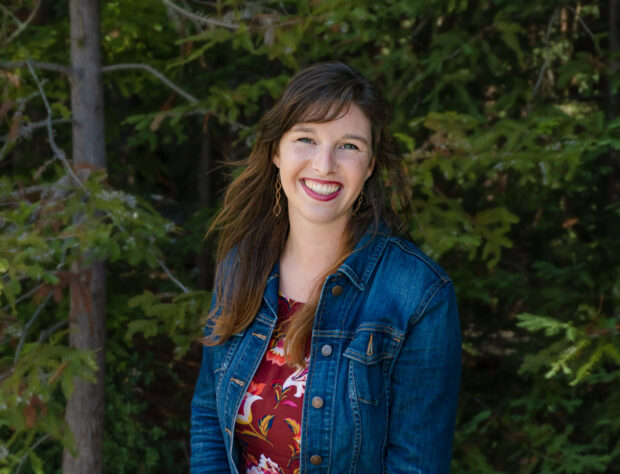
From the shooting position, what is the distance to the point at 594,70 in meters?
4.30

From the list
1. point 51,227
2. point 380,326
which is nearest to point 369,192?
point 380,326

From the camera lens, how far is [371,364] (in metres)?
2.01

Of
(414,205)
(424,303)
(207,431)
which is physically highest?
(414,205)

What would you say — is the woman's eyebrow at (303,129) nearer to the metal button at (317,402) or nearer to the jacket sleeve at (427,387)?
the jacket sleeve at (427,387)

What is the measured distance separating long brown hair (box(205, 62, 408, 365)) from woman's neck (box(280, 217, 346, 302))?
45mm

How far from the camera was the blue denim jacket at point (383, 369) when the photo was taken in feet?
6.47

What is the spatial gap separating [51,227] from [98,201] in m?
0.34

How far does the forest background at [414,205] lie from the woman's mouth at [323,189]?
0.85 metres

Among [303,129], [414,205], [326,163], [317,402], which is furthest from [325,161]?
[414,205]

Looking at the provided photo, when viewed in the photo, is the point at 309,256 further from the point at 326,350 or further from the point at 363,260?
the point at 326,350

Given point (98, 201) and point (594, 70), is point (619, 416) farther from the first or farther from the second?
point (98, 201)

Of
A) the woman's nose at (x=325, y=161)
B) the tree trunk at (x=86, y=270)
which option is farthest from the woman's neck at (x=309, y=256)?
the tree trunk at (x=86, y=270)

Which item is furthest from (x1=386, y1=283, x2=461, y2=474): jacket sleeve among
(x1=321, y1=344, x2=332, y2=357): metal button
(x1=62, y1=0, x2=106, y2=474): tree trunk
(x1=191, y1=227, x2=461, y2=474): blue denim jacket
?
(x1=62, y1=0, x2=106, y2=474): tree trunk

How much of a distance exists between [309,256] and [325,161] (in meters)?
0.39
